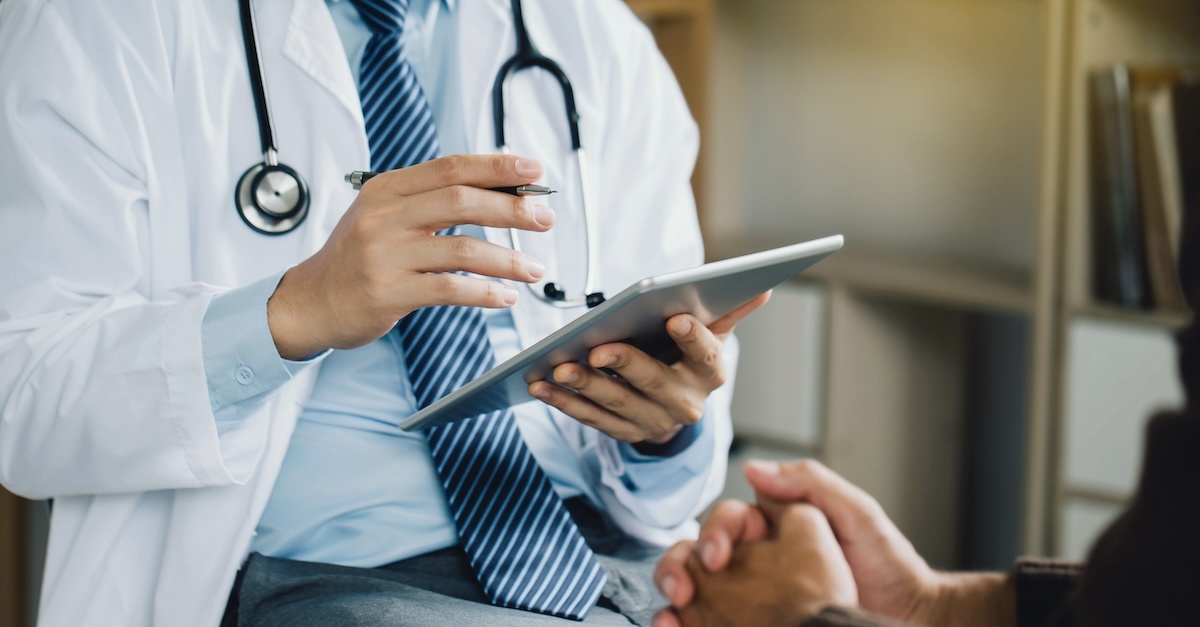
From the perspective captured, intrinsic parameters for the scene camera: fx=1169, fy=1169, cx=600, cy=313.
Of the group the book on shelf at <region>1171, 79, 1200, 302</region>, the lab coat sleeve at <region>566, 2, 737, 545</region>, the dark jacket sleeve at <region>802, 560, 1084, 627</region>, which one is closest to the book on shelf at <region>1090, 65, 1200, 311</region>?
the book on shelf at <region>1171, 79, 1200, 302</region>

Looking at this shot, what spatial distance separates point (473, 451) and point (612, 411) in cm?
14

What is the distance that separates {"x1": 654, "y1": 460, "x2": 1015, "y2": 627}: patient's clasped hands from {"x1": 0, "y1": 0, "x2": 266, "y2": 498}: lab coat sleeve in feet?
1.37

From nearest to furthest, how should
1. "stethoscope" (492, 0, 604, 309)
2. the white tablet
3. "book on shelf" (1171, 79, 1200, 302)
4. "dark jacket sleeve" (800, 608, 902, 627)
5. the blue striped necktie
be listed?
"dark jacket sleeve" (800, 608, 902, 627) → the white tablet → the blue striped necktie → "stethoscope" (492, 0, 604, 309) → "book on shelf" (1171, 79, 1200, 302)

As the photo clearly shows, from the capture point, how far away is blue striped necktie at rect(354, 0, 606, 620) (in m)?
1.05

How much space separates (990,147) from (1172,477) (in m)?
1.70

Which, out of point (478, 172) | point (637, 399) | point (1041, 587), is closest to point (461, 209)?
point (478, 172)

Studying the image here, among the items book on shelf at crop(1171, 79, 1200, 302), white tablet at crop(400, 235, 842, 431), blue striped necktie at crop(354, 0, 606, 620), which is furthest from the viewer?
book on shelf at crop(1171, 79, 1200, 302)

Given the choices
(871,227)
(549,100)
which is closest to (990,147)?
(871,227)

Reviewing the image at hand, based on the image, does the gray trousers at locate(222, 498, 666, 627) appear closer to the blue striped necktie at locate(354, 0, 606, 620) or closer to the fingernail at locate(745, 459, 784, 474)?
the blue striped necktie at locate(354, 0, 606, 620)

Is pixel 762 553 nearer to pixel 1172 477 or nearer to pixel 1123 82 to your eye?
pixel 1172 477

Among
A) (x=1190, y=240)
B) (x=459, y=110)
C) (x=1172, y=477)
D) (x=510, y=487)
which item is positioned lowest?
(x=510, y=487)

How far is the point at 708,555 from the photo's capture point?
81 cm

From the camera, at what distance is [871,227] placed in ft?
7.80

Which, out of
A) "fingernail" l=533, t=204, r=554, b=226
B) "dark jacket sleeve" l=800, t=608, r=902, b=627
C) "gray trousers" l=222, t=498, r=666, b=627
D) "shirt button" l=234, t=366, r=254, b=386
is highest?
"fingernail" l=533, t=204, r=554, b=226
